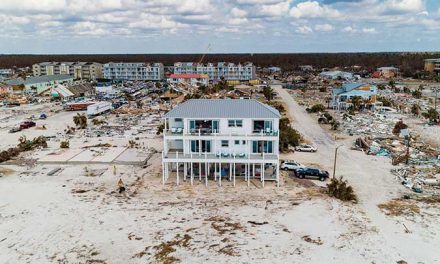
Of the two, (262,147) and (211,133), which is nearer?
(211,133)

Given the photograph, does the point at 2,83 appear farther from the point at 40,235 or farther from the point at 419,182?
the point at 419,182

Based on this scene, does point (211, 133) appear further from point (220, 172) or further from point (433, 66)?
point (433, 66)

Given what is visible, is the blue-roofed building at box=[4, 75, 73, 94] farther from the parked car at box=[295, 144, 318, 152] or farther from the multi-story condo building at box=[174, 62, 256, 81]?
the parked car at box=[295, 144, 318, 152]

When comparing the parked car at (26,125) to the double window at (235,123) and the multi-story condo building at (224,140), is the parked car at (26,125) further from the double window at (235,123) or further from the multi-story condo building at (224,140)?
the double window at (235,123)

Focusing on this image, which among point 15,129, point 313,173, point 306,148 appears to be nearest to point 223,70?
point 15,129

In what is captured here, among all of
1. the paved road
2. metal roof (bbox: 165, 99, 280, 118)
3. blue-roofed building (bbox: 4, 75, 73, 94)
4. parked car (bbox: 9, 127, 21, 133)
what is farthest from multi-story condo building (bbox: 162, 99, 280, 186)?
blue-roofed building (bbox: 4, 75, 73, 94)
